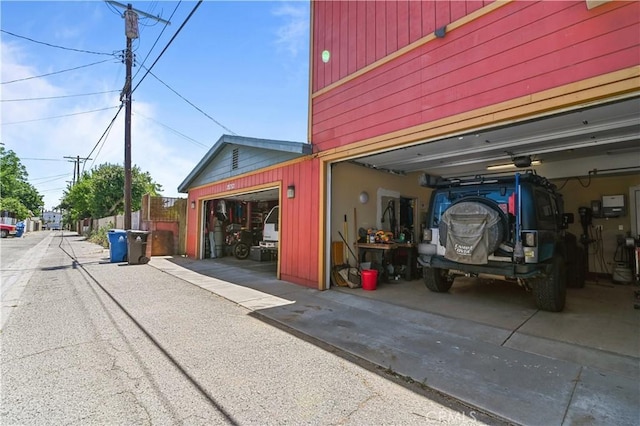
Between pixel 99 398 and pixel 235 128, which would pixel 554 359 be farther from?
pixel 235 128

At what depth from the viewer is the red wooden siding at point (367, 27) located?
477 cm

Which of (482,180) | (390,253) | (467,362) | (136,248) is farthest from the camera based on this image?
(136,248)

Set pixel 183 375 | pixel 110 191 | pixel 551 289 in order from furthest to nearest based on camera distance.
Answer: pixel 110 191
pixel 551 289
pixel 183 375

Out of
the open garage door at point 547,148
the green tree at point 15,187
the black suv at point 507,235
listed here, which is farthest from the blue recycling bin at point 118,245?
the green tree at point 15,187

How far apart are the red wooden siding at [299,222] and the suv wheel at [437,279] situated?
2.29m

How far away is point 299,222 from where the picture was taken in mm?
7148

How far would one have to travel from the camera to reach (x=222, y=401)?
91.7 inches

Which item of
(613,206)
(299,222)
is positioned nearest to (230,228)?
(299,222)

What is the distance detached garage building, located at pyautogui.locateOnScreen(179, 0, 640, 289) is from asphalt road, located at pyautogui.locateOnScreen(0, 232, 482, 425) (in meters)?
3.18

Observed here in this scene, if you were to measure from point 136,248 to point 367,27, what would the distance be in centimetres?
976

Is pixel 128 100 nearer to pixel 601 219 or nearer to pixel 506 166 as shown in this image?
pixel 506 166

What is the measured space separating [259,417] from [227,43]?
8.31 m

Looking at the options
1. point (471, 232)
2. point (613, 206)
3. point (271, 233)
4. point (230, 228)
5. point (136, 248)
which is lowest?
point (136, 248)

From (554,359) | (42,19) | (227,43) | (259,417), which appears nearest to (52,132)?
(42,19)
